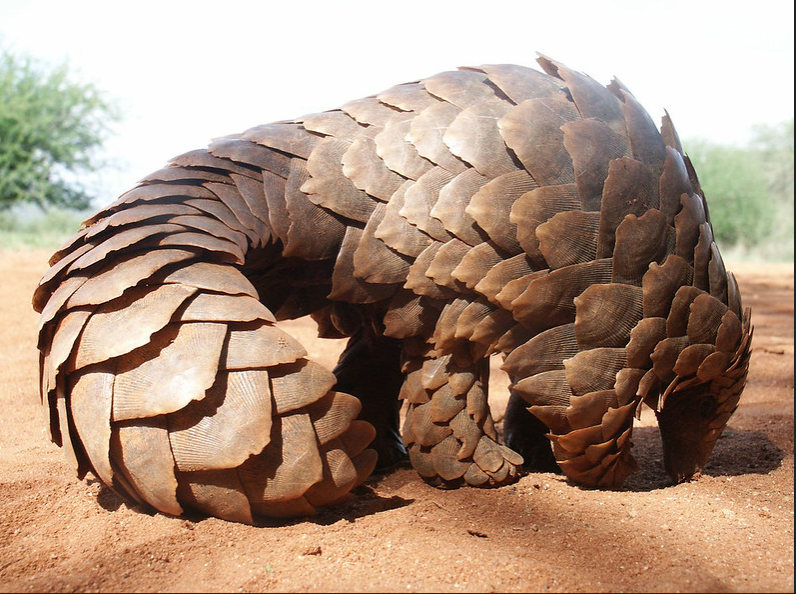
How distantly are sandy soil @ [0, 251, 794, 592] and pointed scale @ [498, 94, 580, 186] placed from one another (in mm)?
1107

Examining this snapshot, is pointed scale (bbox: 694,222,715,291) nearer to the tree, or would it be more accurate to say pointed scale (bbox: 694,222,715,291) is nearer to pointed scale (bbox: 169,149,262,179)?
pointed scale (bbox: 169,149,262,179)

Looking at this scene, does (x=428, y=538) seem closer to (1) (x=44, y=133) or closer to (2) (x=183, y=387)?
(2) (x=183, y=387)

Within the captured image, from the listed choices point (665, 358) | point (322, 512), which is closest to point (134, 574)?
point (322, 512)

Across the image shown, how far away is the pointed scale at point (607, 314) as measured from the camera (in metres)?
2.33

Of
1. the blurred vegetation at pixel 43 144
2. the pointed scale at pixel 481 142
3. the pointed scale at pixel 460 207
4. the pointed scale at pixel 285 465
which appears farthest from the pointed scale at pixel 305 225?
the blurred vegetation at pixel 43 144

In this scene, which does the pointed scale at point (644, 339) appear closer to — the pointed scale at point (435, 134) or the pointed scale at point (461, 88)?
the pointed scale at point (435, 134)

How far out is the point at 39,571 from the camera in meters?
1.80

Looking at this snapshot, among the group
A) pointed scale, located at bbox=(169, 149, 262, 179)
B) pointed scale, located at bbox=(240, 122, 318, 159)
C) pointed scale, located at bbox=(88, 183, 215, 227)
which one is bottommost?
pointed scale, located at bbox=(88, 183, 215, 227)

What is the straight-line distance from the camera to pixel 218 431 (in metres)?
1.89

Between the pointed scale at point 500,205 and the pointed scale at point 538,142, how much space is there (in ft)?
0.15

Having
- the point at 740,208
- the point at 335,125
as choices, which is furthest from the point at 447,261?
the point at 740,208

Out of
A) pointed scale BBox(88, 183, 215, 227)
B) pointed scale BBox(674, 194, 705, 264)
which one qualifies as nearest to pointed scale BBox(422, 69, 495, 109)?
pointed scale BBox(674, 194, 705, 264)

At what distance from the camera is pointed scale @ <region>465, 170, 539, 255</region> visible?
2305 millimetres

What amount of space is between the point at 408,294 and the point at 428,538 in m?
0.84
